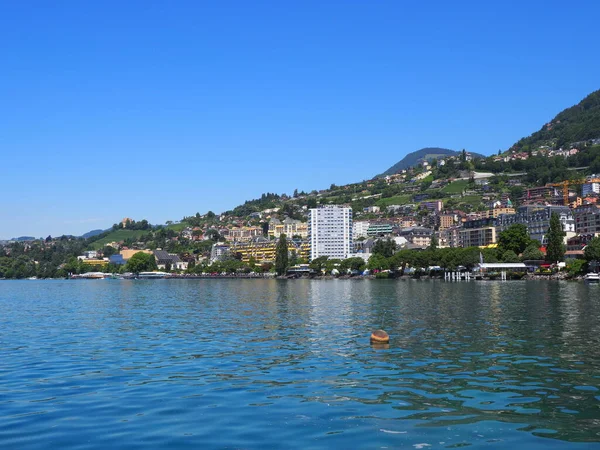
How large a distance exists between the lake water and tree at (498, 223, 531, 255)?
115585 millimetres

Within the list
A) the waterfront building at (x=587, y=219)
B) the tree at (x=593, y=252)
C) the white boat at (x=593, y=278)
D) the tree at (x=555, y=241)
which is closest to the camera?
the white boat at (x=593, y=278)

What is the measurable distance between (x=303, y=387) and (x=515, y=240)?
137440mm

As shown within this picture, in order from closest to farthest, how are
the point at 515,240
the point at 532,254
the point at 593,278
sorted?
the point at 593,278, the point at 532,254, the point at 515,240

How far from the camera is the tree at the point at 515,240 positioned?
14788 cm

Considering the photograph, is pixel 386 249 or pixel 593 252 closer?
pixel 593 252

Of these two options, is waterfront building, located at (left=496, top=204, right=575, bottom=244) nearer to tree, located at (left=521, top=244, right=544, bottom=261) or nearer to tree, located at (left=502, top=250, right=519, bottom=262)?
tree, located at (left=502, top=250, right=519, bottom=262)

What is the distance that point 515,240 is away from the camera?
148 metres

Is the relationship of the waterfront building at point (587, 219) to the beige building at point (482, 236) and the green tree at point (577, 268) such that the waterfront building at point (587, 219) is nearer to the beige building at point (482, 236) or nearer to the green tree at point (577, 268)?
the beige building at point (482, 236)

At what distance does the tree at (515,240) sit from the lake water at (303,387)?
116 m

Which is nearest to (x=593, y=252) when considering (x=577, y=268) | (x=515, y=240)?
(x=577, y=268)

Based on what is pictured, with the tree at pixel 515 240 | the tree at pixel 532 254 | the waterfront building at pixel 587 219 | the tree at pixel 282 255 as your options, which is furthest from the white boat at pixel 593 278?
the tree at pixel 282 255

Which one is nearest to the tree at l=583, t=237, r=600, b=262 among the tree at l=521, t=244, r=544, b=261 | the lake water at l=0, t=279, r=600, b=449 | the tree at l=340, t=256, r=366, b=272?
the tree at l=521, t=244, r=544, b=261

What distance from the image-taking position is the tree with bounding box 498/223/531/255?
148 metres

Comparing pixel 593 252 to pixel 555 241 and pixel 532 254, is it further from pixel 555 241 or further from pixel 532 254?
pixel 532 254
